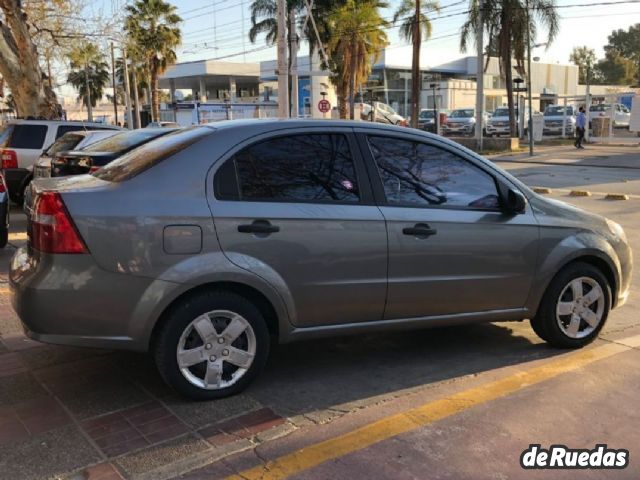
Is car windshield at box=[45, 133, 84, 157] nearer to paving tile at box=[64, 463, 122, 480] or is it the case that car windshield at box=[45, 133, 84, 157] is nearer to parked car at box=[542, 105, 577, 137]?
paving tile at box=[64, 463, 122, 480]

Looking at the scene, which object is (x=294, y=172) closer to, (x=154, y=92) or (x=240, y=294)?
(x=240, y=294)

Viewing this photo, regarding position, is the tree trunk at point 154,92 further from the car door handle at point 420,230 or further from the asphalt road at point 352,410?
the car door handle at point 420,230

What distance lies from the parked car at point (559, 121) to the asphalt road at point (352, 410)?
33973 millimetres

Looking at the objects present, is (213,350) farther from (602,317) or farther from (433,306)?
(602,317)

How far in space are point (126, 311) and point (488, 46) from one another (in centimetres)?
3148

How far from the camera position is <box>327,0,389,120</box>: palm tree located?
34188mm

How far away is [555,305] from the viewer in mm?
4699

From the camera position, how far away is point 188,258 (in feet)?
11.7

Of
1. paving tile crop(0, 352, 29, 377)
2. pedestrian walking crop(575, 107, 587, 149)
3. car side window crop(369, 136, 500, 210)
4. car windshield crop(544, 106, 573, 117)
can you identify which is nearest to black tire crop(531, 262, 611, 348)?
car side window crop(369, 136, 500, 210)

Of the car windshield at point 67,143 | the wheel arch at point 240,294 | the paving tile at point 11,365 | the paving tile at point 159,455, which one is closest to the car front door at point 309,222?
the wheel arch at point 240,294

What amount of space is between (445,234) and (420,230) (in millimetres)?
198

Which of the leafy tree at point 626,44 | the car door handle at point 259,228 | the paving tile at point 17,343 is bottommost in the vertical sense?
the paving tile at point 17,343

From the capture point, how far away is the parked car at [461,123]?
37.2 m

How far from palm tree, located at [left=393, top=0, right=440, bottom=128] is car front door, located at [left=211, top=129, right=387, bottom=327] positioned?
27.7 meters
